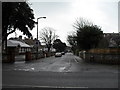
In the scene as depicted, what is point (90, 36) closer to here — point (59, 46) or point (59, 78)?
point (59, 78)

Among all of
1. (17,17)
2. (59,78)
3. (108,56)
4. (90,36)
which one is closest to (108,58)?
(108,56)

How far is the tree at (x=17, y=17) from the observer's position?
36344mm

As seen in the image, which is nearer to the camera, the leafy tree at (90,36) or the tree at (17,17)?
the tree at (17,17)

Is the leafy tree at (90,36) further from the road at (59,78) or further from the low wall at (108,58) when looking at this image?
the road at (59,78)

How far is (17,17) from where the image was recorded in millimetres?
39656

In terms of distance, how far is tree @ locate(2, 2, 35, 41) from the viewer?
36344mm

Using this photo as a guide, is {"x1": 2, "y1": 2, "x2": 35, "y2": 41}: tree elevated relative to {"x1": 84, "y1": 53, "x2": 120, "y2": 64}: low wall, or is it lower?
elevated

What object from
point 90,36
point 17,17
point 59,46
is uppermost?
point 17,17

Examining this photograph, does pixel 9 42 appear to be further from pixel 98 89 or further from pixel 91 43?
pixel 98 89

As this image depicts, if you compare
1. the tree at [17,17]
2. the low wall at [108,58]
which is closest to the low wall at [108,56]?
the low wall at [108,58]

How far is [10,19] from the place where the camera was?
129 feet

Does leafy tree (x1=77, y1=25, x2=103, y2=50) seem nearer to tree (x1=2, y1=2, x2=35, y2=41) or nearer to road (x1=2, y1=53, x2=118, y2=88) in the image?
tree (x1=2, y1=2, x2=35, y2=41)

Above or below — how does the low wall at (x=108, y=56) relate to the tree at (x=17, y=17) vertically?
below

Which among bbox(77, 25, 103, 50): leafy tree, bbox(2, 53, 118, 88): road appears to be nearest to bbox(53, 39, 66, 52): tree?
bbox(77, 25, 103, 50): leafy tree
